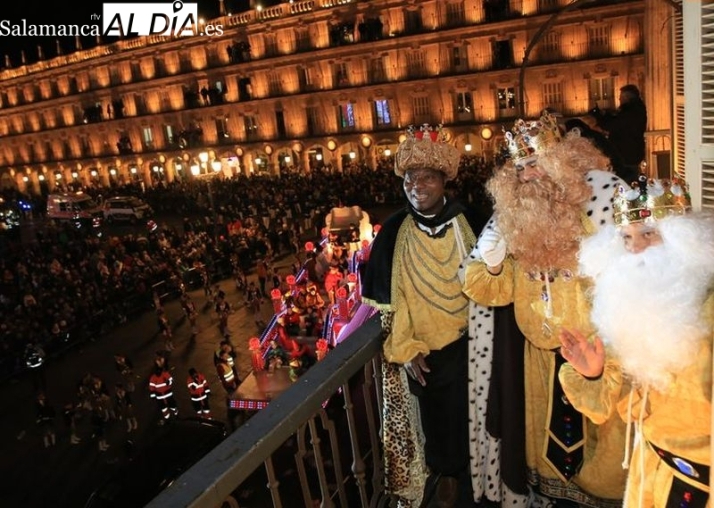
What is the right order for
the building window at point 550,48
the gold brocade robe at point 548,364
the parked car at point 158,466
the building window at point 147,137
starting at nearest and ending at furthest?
the gold brocade robe at point 548,364, the parked car at point 158,466, the building window at point 550,48, the building window at point 147,137

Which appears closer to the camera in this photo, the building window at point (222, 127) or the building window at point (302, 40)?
the building window at point (302, 40)

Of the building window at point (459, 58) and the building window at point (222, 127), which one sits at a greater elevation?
the building window at point (459, 58)

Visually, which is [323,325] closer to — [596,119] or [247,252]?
[596,119]

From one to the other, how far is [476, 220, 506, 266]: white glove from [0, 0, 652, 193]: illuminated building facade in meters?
21.4

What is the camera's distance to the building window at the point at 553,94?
3275cm

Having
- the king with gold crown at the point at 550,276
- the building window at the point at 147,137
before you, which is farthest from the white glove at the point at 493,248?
the building window at the point at 147,137

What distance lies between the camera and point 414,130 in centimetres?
373

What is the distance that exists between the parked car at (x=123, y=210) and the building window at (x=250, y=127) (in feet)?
35.4

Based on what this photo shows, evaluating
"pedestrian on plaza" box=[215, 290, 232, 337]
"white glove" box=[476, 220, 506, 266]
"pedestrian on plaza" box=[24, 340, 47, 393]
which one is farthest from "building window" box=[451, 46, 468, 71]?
"white glove" box=[476, 220, 506, 266]

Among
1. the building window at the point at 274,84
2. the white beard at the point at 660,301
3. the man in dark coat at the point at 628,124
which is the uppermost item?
the building window at the point at 274,84

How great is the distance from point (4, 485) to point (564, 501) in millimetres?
11187

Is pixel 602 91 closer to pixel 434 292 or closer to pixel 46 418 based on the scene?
pixel 46 418

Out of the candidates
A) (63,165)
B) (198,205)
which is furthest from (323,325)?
(63,165)

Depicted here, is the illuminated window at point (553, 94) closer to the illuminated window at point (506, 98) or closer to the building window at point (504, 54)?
the illuminated window at point (506, 98)
